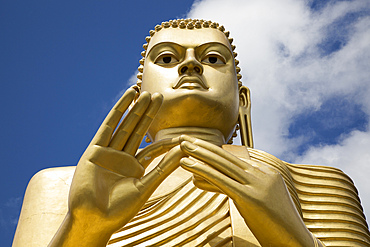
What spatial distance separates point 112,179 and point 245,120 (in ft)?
7.53

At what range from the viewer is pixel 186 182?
4883 mm

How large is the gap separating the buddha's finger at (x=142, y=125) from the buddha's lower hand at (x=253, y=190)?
11.2 inches

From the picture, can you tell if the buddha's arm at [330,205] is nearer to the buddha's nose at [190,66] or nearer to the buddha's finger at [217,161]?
the buddha's nose at [190,66]

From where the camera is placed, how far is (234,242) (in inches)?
172

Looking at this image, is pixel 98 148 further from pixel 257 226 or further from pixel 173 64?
pixel 173 64

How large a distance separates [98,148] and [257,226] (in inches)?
41.2

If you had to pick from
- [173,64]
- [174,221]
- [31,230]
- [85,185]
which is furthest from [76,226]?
[173,64]

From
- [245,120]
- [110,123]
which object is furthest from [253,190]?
[245,120]

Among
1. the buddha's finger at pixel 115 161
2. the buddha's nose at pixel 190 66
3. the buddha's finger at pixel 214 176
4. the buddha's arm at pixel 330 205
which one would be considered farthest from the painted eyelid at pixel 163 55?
the buddha's finger at pixel 214 176

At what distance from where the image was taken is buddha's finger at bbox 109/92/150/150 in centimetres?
391

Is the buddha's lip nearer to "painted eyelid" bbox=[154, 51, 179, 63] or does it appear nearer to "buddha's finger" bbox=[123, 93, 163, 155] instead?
"painted eyelid" bbox=[154, 51, 179, 63]

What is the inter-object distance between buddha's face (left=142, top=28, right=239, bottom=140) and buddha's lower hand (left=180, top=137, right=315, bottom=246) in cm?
135

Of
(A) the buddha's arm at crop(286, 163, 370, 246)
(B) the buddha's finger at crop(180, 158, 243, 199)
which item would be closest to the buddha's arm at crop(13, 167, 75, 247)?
(B) the buddha's finger at crop(180, 158, 243, 199)

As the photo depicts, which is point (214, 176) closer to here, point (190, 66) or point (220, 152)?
point (220, 152)
